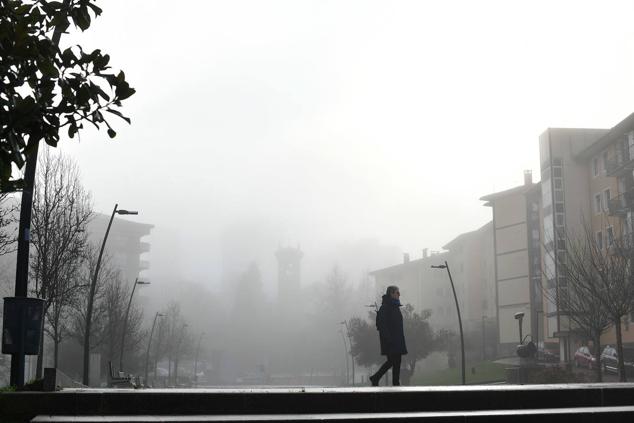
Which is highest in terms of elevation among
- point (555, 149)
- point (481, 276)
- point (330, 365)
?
point (555, 149)

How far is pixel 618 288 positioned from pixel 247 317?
90246 millimetres

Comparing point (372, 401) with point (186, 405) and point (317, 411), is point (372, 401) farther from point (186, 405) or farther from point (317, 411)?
point (186, 405)

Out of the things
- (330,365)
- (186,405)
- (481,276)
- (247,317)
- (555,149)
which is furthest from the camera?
(247,317)

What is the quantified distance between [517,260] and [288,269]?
3432 inches

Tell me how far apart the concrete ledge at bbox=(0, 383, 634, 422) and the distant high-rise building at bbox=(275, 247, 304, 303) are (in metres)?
150

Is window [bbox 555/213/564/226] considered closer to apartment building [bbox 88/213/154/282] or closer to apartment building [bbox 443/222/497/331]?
apartment building [bbox 443/222/497/331]

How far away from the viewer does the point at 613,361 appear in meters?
46.9

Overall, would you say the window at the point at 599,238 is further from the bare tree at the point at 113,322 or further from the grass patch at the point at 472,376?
the bare tree at the point at 113,322

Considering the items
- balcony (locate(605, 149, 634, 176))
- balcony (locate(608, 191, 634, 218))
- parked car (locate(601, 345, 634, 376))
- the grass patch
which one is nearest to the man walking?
parked car (locate(601, 345, 634, 376))

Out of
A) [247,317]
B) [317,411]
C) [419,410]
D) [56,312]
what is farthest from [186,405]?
[247,317]

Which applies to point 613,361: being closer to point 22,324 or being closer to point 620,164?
point 620,164

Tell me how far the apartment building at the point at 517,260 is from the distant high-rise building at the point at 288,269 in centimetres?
8175

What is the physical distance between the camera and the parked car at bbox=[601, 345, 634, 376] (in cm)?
4506

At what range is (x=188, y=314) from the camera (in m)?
122
